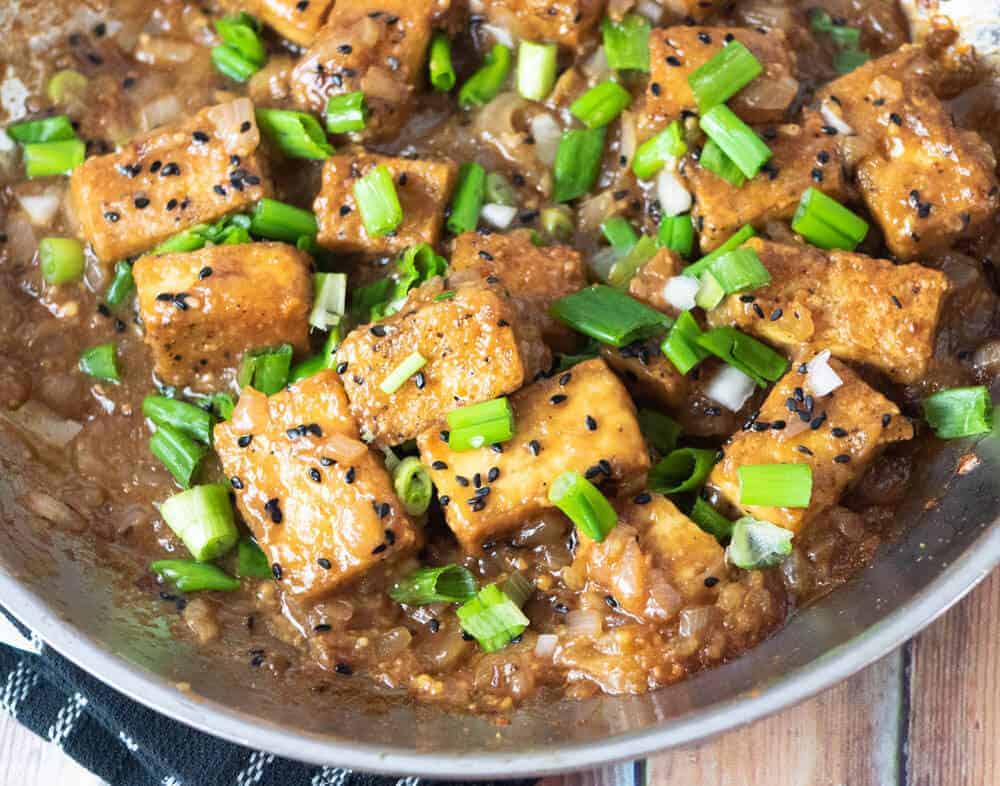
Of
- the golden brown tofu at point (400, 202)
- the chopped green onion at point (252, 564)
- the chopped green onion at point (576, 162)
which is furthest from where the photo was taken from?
the chopped green onion at point (576, 162)

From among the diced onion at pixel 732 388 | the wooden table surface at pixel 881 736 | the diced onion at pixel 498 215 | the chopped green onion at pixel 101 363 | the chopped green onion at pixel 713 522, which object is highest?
the diced onion at pixel 498 215

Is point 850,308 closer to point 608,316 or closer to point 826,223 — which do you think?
point 826,223

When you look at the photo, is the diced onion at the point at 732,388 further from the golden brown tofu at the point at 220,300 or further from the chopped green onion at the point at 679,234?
the golden brown tofu at the point at 220,300

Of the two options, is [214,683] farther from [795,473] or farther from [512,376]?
[795,473]

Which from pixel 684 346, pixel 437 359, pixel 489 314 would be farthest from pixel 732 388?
pixel 437 359

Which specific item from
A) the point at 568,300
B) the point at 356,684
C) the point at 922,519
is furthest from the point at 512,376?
the point at 922,519

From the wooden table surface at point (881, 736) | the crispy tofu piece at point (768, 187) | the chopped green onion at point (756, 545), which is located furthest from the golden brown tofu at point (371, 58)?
the wooden table surface at point (881, 736)

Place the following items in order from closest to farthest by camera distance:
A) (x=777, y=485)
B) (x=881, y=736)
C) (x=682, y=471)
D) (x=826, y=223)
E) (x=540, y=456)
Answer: (x=777, y=485) < (x=540, y=456) < (x=682, y=471) < (x=826, y=223) < (x=881, y=736)
